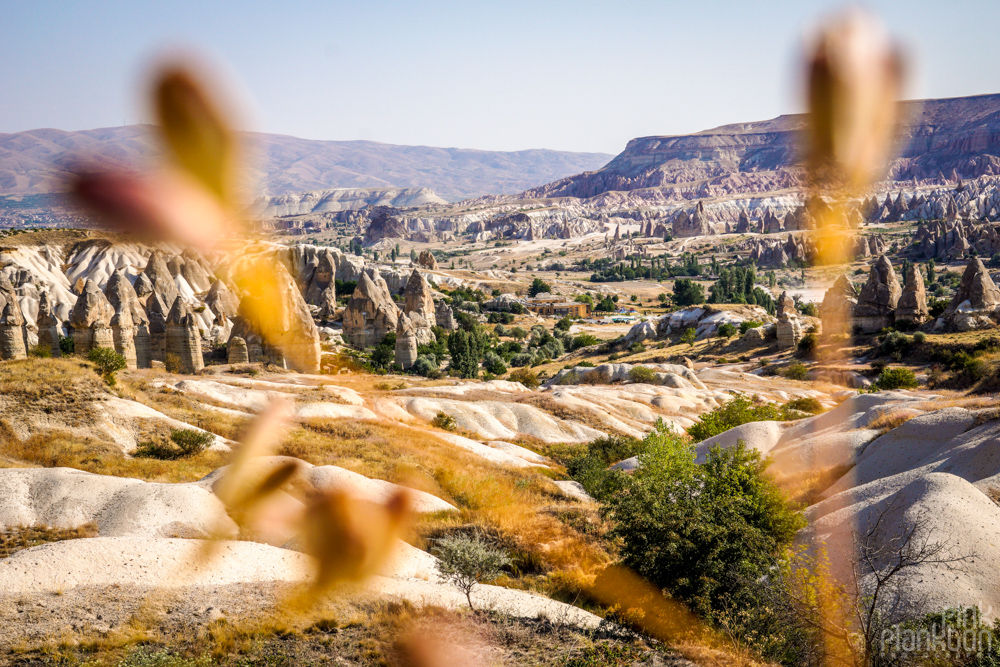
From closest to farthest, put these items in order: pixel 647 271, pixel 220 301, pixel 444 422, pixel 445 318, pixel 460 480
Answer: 1. pixel 460 480
2. pixel 444 422
3. pixel 220 301
4. pixel 445 318
5. pixel 647 271

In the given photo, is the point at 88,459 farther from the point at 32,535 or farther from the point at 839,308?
the point at 839,308

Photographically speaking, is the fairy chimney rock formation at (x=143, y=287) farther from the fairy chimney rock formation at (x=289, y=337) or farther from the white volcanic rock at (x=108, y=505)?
the white volcanic rock at (x=108, y=505)

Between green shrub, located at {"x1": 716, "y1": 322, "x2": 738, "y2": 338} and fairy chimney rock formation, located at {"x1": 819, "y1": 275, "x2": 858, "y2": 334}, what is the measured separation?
11587mm

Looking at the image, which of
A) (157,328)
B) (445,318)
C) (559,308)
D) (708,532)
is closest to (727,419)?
(708,532)

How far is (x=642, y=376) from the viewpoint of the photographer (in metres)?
53.2

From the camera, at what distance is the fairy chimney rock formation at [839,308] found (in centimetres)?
6425

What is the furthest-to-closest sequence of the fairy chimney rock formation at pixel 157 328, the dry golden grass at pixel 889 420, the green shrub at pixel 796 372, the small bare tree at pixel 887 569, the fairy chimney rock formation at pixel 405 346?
the fairy chimney rock formation at pixel 405 346
the green shrub at pixel 796 372
the fairy chimney rock formation at pixel 157 328
the dry golden grass at pixel 889 420
the small bare tree at pixel 887 569

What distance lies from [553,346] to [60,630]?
76.6m

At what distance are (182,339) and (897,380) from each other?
4970cm

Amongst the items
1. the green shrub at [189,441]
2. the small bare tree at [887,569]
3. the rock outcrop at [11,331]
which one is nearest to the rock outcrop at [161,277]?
the rock outcrop at [11,331]

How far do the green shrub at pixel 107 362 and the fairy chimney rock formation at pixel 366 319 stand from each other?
35257 mm

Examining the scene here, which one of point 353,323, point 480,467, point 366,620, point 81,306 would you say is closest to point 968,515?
point 366,620

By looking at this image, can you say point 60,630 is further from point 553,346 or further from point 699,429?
point 553,346

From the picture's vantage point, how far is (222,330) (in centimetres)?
5747
